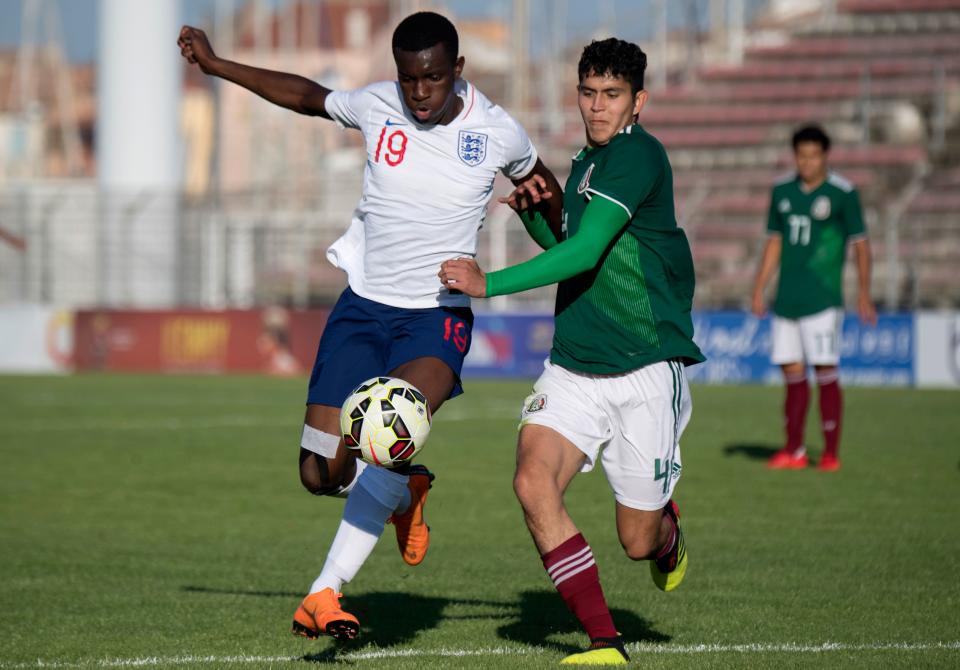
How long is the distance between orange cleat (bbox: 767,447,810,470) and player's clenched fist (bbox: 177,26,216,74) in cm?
697

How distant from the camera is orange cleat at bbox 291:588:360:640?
17.9 feet

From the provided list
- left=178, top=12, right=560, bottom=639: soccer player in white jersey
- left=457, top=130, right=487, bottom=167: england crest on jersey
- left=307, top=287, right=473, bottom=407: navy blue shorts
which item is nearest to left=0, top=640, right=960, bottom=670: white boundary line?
left=178, top=12, right=560, bottom=639: soccer player in white jersey

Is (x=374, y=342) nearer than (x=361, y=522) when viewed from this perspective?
No

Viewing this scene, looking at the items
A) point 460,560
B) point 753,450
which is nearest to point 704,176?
point 753,450

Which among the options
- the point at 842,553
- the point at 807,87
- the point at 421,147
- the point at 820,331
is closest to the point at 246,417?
the point at 820,331

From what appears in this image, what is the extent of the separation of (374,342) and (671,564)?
1550 millimetres

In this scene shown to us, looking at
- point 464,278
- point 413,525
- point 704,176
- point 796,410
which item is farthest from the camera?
point 704,176

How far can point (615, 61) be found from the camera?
18.2 ft

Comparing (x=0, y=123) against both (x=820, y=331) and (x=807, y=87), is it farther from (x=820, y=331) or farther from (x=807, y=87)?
(x=820, y=331)

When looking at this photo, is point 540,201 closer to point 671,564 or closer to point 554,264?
point 554,264

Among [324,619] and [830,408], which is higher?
[830,408]

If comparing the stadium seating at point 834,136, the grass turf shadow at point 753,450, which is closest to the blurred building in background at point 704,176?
the stadium seating at point 834,136

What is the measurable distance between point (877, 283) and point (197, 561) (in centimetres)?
1775

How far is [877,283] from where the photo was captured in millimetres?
23781
